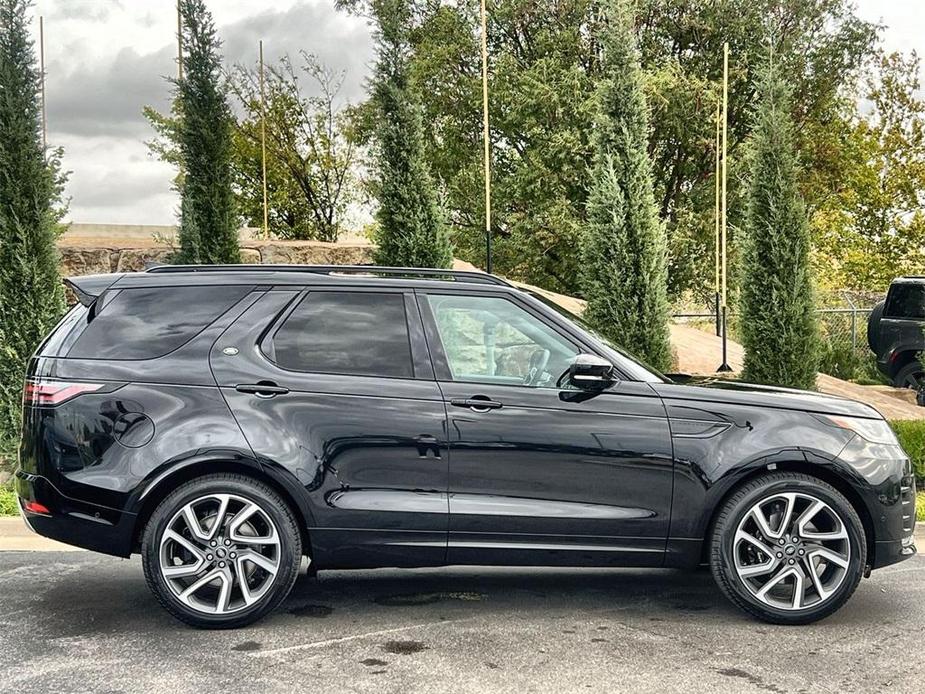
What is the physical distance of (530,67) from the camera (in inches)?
1078

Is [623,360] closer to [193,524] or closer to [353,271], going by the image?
[353,271]

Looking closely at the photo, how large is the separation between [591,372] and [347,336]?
129cm

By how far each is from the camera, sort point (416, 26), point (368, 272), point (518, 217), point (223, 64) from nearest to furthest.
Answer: point (368, 272), point (223, 64), point (518, 217), point (416, 26)

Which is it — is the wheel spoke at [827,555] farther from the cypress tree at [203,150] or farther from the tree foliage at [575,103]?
the tree foliage at [575,103]

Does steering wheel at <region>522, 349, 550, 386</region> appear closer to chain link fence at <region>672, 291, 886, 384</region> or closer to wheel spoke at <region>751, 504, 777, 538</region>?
wheel spoke at <region>751, 504, 777, 538</region>

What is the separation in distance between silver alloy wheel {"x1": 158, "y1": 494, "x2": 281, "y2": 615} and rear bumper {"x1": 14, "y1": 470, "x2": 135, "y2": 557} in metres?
0.24

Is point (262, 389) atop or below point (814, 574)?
atop

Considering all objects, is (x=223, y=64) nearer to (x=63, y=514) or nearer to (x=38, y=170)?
(x=38, y=170)

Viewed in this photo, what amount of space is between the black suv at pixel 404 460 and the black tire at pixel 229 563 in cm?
1

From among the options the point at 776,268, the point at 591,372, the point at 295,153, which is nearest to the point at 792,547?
the point at 591,372

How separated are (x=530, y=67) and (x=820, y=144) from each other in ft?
27.5

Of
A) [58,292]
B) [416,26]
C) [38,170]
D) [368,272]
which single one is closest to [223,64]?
[38,170]

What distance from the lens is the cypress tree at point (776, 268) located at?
37.5 feet

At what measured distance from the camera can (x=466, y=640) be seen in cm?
495
